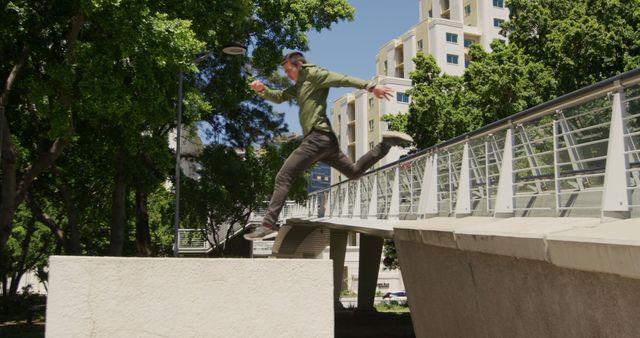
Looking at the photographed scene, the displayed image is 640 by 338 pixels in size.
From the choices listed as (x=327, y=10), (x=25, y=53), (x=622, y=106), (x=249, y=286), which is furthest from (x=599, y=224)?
(x=327, y=10)

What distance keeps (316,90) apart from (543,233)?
7.93 feet

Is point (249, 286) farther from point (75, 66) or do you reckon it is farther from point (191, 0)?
point (191, 0)

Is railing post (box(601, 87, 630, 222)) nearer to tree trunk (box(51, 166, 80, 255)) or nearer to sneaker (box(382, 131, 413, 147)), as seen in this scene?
sneaker (box(382, 131, 413, 147))

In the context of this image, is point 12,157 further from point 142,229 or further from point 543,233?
point 543,233

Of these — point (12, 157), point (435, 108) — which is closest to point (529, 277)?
point (12, 157)

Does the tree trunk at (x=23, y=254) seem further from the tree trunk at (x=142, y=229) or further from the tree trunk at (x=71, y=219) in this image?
the tree trunk at (x=142, y=229)

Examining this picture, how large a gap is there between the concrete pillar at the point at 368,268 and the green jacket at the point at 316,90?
24.7 meters

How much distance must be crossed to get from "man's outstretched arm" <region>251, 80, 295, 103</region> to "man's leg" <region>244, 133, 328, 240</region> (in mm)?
554

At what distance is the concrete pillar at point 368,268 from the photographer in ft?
102

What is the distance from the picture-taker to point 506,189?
660 cm

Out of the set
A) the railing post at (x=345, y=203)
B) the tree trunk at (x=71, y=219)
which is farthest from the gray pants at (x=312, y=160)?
the tree trunk at (x=71, y=219)

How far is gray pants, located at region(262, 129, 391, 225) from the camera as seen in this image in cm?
→ 602

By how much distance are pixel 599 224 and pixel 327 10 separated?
63.3 feet

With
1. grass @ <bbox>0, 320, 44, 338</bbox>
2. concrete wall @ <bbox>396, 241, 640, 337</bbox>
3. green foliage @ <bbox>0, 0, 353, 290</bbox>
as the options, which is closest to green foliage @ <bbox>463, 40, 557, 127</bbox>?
green foliage @ <bbox>0, 0, 353, 290</bbox>
